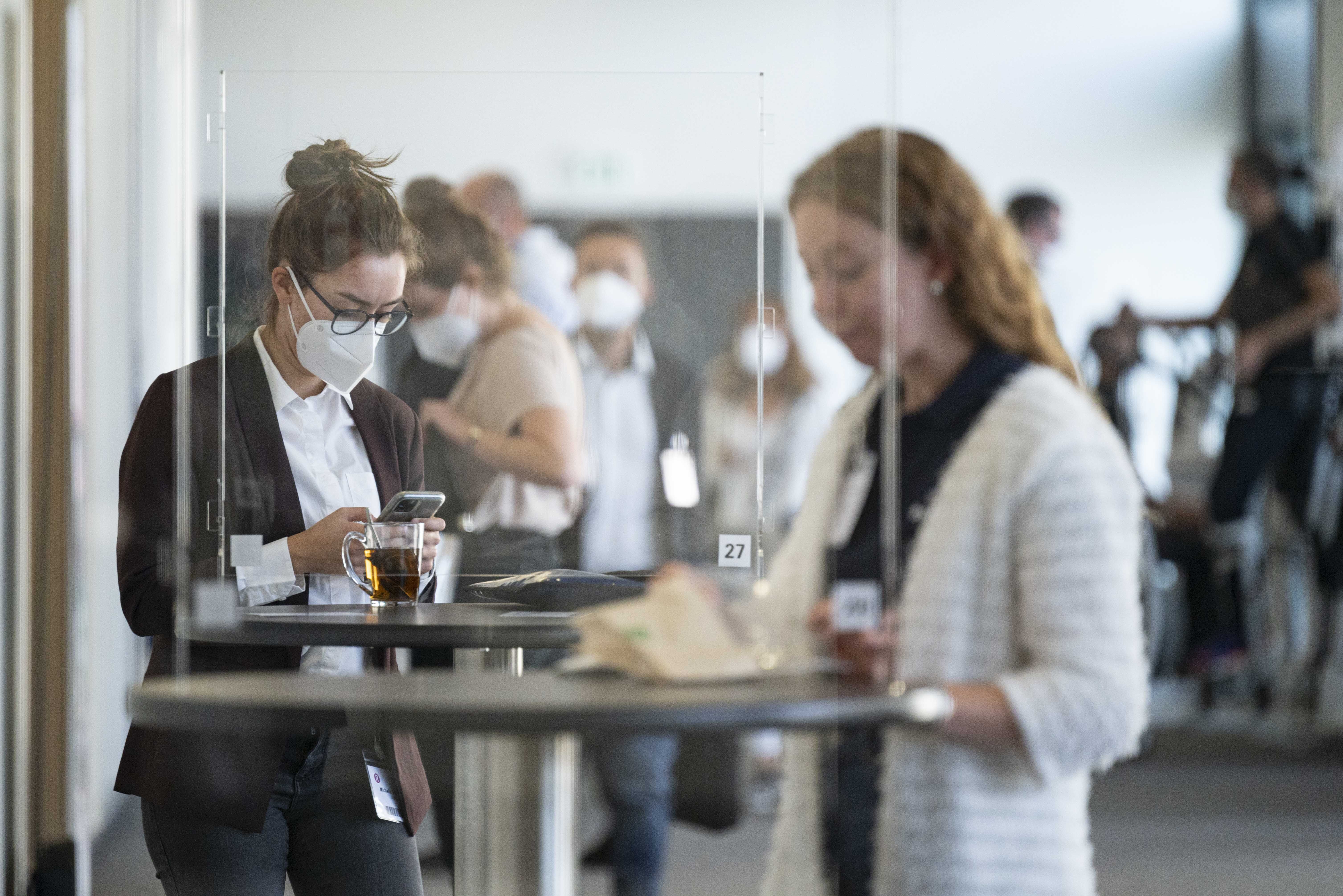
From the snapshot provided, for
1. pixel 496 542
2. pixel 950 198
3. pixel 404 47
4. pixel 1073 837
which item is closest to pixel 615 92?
pixel 404 47

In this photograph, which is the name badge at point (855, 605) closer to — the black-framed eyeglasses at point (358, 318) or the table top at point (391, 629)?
the table top at point (391, 629)

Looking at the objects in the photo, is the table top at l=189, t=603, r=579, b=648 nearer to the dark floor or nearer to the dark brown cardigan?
the dark brown cardigan

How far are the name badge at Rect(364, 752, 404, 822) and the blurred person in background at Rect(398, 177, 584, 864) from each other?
0.13m

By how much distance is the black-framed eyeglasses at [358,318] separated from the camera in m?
1.67

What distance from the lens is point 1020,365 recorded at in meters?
1.05

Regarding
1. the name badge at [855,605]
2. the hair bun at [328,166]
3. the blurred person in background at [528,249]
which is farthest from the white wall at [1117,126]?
the name badge at [855,605]

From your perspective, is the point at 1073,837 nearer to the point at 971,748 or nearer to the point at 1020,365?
the point at 971,748

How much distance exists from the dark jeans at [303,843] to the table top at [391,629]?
0.43 ft

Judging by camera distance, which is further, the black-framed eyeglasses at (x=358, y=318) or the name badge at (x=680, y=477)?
the name badge at (x=680, y=477)

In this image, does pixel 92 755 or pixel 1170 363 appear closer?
pixel 92 755

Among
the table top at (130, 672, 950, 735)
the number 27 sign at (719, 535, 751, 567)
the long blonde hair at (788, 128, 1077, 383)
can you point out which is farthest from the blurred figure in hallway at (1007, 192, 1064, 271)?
the table top at (130, 672, 950, 735)

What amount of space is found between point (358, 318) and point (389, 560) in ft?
0.97

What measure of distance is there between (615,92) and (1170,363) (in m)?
3.54

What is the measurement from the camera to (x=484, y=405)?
6.02ft
